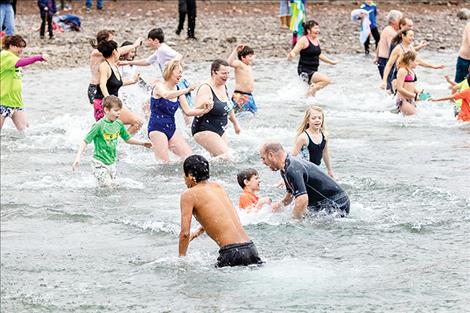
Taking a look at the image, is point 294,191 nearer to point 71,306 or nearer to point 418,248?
point 418,248

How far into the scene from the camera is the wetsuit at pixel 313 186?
33.1 ft

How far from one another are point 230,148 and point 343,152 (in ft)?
4.78

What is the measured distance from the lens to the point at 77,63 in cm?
2341

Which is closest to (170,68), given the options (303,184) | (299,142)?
(299,142)

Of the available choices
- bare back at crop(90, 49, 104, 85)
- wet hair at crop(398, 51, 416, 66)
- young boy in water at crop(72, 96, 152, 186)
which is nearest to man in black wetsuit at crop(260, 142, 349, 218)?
young boy in water at crop(72, 96, 152, 186)

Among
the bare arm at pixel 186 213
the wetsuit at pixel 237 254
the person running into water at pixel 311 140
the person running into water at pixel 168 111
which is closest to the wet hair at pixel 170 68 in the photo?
the person running into water at pixel 168 111

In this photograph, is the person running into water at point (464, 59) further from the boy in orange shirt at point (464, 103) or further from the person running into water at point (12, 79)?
the person running into water at point (12, 79)

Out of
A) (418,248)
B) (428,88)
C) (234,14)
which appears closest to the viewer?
(418,248)

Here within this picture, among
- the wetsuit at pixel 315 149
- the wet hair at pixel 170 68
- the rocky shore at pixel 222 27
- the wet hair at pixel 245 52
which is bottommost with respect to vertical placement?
the rocky shore at pixel 222 27

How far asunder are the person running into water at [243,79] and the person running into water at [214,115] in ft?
7.30

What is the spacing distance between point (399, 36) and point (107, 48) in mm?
5623

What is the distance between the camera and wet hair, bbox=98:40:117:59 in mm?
13664

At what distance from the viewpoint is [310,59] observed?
18516 millimetres

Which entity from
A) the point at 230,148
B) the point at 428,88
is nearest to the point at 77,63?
the point at 428,88
